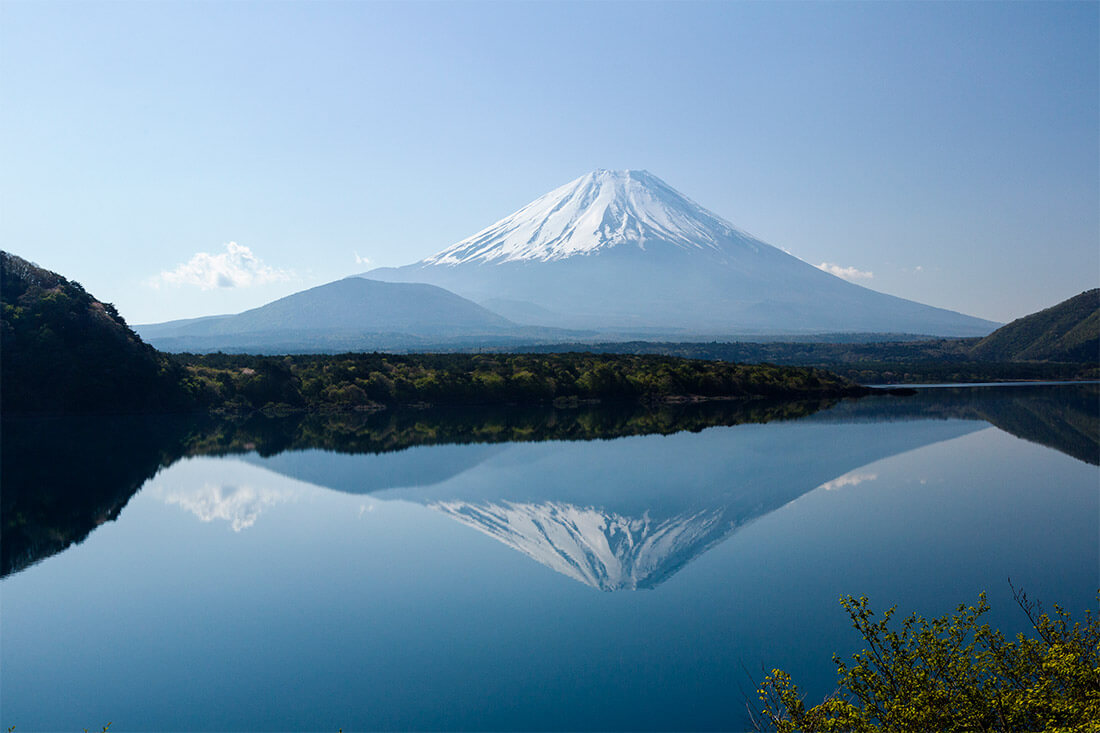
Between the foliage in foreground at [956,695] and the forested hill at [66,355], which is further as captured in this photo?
the forested hill at [66,355]

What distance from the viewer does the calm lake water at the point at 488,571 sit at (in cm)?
1330

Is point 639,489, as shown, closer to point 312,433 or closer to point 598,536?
point 598,536

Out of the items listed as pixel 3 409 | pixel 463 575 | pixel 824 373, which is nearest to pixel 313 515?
pixel 463 575

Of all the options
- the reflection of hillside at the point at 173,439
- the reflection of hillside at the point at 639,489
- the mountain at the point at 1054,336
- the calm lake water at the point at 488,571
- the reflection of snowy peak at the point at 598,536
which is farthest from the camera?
the mountain at the point at 1054,336

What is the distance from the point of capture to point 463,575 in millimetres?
20938

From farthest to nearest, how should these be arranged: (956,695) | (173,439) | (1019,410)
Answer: (1019,410)
(173,439)
(956,695)

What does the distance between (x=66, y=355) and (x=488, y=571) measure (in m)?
50.8

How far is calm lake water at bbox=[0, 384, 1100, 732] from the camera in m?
13.3

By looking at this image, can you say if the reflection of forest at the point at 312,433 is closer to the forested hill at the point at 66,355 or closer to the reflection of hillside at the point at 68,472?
the reflection of hillside at the point at 68,472

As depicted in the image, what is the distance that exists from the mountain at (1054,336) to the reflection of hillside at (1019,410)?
48266 mm

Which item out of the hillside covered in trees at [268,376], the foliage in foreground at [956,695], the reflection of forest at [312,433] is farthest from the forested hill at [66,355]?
the foliage in foreground at [956,695]

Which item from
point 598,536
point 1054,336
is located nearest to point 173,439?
point 598,536

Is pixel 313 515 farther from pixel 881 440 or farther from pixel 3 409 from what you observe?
pixel 3 409

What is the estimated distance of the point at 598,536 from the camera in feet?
85.6
